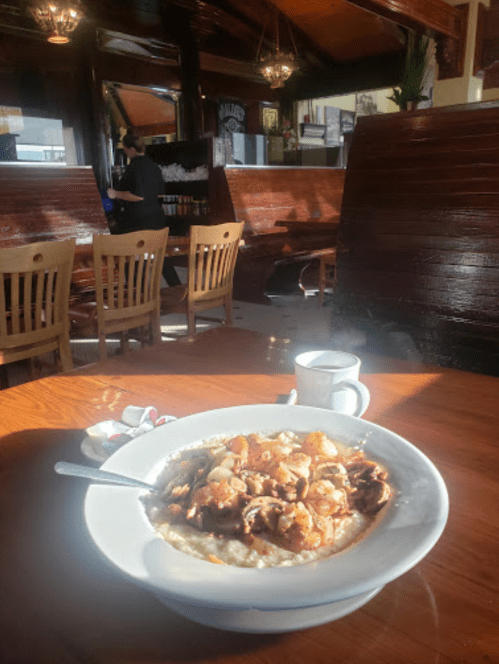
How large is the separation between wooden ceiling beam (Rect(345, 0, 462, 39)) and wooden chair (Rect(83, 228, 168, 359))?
14.0 feet

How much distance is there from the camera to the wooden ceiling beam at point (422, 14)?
572 centimetres

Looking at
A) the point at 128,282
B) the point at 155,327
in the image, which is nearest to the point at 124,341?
the point at 155,327

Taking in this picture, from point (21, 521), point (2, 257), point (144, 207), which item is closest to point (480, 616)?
point (21, 521)

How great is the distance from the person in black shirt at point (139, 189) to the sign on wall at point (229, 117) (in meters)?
4.83

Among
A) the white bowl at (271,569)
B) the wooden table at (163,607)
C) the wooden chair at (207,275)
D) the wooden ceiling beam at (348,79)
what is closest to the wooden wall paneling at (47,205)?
the wooden chair at (207,275)

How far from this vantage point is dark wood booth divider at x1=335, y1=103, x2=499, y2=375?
2279 millimetres

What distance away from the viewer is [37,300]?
2.57 metres

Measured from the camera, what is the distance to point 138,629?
488 millimetres

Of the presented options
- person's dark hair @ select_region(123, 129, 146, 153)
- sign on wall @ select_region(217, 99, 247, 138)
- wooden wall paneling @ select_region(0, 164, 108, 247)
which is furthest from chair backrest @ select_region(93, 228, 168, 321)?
sign on wall @ select_region(217, 99, 247, 138)

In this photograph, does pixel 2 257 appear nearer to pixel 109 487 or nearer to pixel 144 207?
pixel 109 487

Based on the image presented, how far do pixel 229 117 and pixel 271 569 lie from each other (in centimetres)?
1024

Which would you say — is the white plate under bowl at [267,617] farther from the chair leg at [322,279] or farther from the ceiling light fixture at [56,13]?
the ceiling light fixture at [56,13]

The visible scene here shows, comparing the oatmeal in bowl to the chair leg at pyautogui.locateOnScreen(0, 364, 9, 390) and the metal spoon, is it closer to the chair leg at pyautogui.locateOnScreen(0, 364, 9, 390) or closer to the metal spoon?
the metal spoon

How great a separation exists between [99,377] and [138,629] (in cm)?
74
